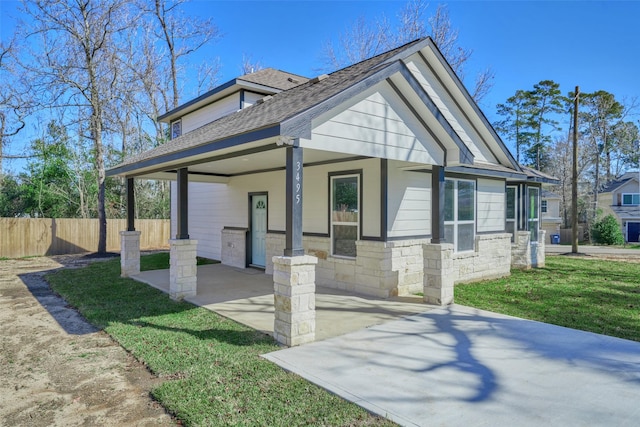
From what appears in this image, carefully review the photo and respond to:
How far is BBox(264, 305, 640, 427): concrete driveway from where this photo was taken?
3160mm

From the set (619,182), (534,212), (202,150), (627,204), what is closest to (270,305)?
(202,150)

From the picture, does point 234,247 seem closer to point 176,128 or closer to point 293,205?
point 176,128

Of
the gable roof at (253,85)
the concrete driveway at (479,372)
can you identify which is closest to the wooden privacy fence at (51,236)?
the gable roof at (253,85)

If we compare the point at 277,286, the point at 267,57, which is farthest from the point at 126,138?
the point at 277,286

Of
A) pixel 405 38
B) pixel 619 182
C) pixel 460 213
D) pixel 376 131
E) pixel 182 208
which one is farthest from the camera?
pixel 619 182

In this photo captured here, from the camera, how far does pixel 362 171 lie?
7812 millimetres

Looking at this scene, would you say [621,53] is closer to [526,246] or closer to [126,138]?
[526,246]

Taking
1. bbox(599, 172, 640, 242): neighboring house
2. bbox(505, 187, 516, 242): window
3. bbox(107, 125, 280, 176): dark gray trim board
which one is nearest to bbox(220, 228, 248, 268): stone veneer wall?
bbox(107, 125, 280, 176): dark gray trim board

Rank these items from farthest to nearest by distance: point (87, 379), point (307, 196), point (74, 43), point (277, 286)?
point (74, 43) < point (307, 196) < point (277, 286) < point (87, 379)

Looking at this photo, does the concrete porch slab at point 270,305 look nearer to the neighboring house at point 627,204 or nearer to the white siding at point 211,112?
the white siding at point 211,112

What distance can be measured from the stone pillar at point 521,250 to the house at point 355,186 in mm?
33

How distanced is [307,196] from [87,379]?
19.0 ft

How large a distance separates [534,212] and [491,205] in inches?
123

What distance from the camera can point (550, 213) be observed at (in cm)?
3238
